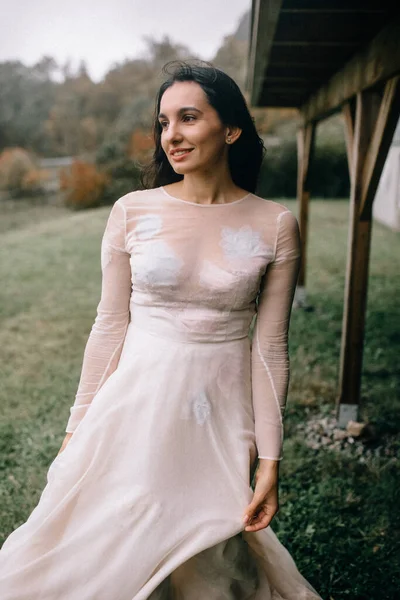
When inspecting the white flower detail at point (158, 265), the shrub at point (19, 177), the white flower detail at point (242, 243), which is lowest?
the shrub at point (19, 177)

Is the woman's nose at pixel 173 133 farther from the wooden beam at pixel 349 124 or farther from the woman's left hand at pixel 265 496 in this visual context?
the wooden beam at pixel 349 124

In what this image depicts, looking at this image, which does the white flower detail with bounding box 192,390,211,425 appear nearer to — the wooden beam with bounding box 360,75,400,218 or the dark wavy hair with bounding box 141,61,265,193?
the dark wavy hair with bounding box 141,61,265,193

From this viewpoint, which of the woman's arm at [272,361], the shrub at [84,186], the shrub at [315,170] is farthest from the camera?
the shrub at [84,186]

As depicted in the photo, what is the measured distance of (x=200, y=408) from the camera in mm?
1481

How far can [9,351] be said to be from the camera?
568 cm

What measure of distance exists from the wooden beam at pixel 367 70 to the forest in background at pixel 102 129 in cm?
1115

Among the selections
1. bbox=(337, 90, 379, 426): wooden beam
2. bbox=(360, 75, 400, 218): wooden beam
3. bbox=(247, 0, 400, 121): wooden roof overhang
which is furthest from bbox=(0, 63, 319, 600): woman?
bbox=(337, 90, 379, 426): wooden beam

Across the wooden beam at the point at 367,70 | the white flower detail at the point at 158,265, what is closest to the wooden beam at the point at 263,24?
the wooden beam at the point at 367,70

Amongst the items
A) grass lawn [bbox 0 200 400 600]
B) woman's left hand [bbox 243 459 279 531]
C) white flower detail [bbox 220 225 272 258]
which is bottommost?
grass lawn [bbox 0 200 400 600]

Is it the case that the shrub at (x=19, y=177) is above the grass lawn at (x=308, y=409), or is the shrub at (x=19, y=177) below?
below

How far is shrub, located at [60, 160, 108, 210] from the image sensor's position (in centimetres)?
2148

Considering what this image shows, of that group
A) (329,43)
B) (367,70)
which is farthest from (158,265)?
(329,43)

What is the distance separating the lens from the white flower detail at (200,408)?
1479 mm

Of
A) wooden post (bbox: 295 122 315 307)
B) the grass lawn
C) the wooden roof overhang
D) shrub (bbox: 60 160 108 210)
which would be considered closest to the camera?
the wooden roof overhang
